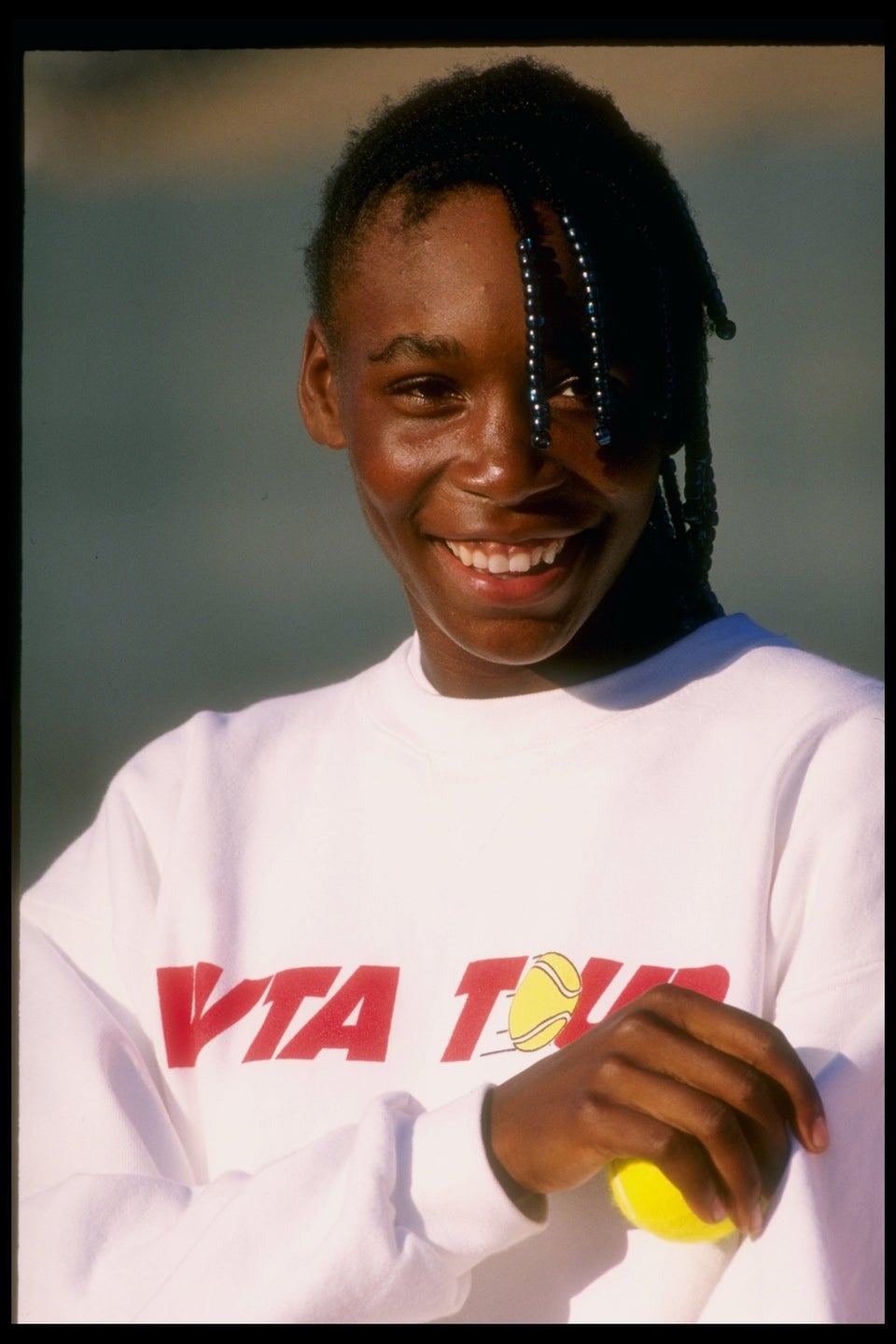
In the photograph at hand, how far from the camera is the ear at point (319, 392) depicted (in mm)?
2283

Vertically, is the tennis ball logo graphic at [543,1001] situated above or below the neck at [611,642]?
below

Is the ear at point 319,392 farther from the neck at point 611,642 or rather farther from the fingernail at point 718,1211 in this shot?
the fingernail at point 718,1211

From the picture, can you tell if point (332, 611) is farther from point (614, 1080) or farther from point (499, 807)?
point (614, 1080)

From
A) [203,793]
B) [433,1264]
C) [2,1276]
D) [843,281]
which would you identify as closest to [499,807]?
[203,793]

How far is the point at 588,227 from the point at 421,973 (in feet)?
2.87

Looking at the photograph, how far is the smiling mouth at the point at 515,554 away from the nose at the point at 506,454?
0.06 metres

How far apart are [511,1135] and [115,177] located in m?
1.52

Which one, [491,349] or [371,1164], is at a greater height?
[491,349]

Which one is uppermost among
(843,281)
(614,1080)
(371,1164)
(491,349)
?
(843,281)

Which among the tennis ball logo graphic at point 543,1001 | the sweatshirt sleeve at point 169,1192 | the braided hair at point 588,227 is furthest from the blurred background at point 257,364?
the tennis ball logo graphic at point 543,1001

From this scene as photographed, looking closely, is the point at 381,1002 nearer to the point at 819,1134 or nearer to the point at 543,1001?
the point at 543,1001

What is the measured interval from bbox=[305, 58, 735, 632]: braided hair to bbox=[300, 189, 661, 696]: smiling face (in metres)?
0.03

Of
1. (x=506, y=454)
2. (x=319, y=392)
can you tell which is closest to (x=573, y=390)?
(x=506, y=454)

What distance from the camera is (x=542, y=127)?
205 cm
